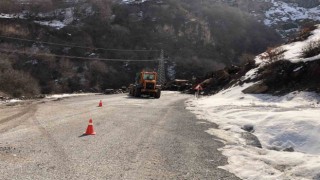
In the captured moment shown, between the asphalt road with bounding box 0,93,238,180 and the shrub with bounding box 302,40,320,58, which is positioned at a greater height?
the shrub with bounding box 302,40,320,58

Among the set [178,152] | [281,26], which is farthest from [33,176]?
[281,26]

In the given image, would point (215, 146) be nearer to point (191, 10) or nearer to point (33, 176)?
point (33, 176)

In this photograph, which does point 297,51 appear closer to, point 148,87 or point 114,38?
point 148,87

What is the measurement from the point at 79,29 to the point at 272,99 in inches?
2972

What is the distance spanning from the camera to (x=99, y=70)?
7575cm

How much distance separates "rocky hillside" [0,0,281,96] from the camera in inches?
2847

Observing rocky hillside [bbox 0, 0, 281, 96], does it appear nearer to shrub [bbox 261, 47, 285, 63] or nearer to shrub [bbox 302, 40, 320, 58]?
shrub [bbox 261, 47, 285, 63]

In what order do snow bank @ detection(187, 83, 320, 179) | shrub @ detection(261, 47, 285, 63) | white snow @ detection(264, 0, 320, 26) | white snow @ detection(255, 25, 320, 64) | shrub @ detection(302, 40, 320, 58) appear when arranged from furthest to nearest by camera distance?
white snow @ detection(264, 0, 320, 26) < shrub @ detection(261, 47, 285, 63) < white snow @ detection(255, 25, 320, 64) < shrub @ detection(302, 40, 320, 58) < snow bank @ detection(187, 83, 320, 179)

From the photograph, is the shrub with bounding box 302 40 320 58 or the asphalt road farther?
the shrub with bounding box 302 40 320 58

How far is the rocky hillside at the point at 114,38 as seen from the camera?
7231 cm

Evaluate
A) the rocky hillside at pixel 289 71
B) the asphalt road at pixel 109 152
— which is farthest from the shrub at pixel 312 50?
the asphalt road at pixel 109 152

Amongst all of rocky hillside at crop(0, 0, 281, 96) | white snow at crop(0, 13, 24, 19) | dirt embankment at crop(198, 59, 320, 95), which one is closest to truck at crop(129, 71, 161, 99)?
dirt embankment at crop(198, 59, 320, 95)

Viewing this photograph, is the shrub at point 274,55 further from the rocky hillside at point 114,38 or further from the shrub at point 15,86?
the rocky hillside at point 114,38

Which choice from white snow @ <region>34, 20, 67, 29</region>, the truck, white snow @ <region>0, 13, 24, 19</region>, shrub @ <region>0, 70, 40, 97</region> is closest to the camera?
the truck
